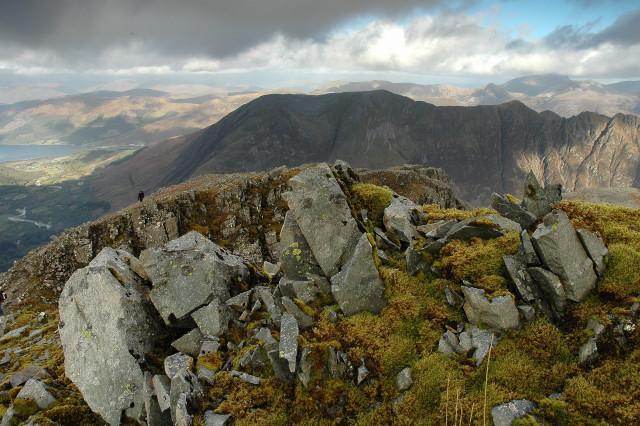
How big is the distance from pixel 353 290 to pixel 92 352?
356 inches

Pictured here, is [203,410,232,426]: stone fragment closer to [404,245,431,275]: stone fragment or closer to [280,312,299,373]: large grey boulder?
[280,312,299,373]: large grey boulder

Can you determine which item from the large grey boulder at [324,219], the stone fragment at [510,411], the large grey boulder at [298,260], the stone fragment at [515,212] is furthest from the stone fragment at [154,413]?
the stone fragment at [515,212]

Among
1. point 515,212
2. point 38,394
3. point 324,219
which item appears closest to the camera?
point 38,394

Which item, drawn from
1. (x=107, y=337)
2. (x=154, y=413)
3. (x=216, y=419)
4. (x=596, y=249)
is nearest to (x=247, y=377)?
(x=216, y=419)

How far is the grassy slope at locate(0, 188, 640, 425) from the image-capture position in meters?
6.60

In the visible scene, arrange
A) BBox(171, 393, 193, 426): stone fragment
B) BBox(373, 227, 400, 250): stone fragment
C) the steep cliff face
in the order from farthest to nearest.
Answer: the steep cliff face
BBox(373, 227, 400, 250): stone fragment
BBox(171, 393, 193, 426): stone fragment

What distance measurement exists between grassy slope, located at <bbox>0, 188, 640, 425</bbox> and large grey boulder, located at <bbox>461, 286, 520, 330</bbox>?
316mm

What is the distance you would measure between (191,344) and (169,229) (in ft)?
190

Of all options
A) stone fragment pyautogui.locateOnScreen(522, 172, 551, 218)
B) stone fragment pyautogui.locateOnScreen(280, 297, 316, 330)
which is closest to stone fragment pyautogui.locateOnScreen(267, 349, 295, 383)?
stone fragment pyautogui.locateOnScreen(280, 297, 316, 330)

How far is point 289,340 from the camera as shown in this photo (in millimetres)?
8984

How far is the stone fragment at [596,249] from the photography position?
860 cm

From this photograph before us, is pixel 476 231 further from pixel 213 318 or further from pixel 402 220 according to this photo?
pixel 213 318

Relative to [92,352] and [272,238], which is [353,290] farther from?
[272,238]

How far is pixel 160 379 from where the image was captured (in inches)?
362
